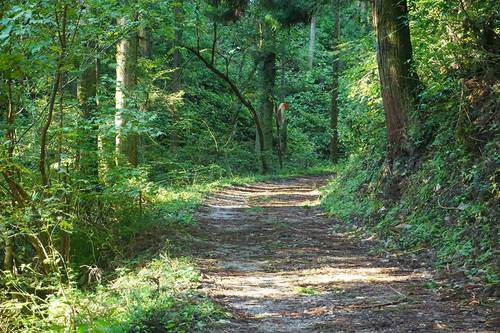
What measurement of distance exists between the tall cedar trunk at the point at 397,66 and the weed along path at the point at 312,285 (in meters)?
2.18

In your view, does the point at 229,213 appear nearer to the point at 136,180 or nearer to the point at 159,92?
the point at 136,180

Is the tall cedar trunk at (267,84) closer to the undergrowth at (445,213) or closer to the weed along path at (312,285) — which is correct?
the weed along path at (312,285)

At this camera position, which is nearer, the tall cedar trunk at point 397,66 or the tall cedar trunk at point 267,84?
the tall cedar trunk at point 397,66

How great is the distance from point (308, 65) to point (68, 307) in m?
31.3

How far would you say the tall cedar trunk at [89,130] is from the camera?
7.93 metres

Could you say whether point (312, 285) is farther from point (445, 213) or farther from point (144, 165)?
point (144, 165)

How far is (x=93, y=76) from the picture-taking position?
1008cm

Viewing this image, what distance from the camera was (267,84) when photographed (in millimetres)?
24266

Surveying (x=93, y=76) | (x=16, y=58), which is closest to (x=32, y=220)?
(x=16, y=58)

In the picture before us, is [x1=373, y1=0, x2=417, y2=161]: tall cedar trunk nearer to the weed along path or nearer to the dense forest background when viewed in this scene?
the dense forest background

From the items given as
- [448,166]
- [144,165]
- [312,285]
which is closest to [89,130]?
[144,165]

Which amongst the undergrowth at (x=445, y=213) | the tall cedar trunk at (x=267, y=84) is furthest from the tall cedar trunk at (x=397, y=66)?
the tall cedar trunk at (x=267, y=84)

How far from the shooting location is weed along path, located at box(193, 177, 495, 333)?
4.61 m

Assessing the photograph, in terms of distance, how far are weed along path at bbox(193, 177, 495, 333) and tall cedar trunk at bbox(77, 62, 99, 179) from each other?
7.09 feet
